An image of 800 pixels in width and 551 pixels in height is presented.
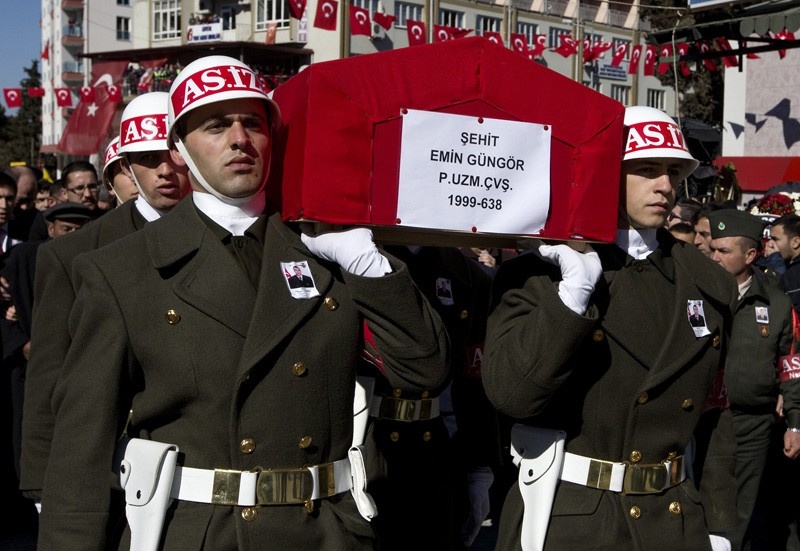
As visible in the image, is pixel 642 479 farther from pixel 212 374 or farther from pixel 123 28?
pixel 123 28

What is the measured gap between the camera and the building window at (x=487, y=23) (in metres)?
52.8

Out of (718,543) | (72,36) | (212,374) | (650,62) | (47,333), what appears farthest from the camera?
(72,36)

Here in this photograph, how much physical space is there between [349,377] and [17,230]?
24.4 feet

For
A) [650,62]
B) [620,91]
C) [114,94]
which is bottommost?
[650,62]

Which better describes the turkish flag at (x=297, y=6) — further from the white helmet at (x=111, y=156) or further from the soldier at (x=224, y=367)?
the soldier at (x=224, y=367)

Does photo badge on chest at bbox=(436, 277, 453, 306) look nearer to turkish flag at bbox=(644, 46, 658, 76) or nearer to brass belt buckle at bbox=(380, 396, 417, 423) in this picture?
brass belt buckle at bbox=(380, 396, 417, 423)

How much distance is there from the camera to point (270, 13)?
5616 centimetres

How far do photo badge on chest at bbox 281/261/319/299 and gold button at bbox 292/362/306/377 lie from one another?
20cm

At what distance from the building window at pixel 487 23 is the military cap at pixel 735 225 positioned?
46286 mm

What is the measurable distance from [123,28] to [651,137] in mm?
82599

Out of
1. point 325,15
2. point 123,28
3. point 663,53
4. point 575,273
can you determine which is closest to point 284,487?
Answer: point 575,273

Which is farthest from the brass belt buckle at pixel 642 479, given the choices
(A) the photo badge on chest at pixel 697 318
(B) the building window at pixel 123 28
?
(B) the building window at pixel 123 28

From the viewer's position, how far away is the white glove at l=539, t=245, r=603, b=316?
3.73m

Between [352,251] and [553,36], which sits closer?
[352,251]
